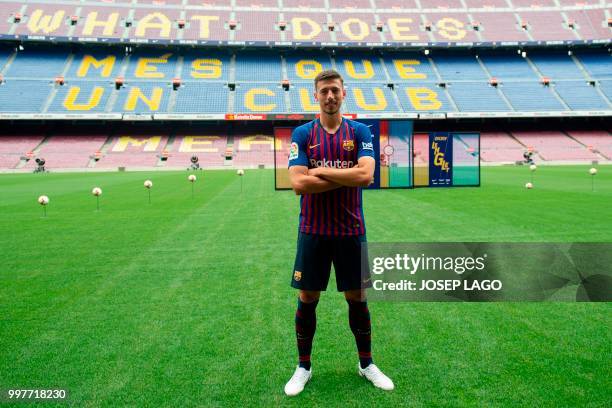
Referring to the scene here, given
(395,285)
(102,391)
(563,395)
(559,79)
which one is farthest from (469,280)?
(559,79)

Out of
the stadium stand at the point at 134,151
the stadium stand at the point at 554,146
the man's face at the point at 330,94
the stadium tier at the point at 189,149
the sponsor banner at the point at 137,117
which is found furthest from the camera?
the sponsor banner at the point at 137,117

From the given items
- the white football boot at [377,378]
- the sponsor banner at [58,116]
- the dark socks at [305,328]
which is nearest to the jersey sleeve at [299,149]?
the dark socks at [305,328]

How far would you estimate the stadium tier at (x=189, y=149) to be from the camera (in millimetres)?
41031

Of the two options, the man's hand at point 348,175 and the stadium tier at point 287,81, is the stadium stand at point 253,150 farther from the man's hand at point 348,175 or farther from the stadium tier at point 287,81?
the man's hand at point 348,175

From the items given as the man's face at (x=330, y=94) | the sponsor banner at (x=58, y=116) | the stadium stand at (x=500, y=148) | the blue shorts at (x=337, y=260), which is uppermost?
the sponsor banner at (x=58, y=116)

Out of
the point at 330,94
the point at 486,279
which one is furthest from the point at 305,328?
the point at 486,279

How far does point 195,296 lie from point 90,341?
4.92 ft

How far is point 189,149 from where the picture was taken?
4431cm

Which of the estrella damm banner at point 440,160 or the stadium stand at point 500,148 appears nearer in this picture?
the estrella damm banner at point 440,160

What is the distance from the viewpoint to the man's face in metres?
3.28

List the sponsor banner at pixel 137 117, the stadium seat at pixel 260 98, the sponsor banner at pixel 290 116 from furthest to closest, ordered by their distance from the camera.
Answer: the stadium seat at pixel 260 98, the sponsor banner at pixel 290 116, the sponsor banner at pixel 137 117

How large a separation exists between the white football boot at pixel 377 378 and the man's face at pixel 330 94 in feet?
6.58

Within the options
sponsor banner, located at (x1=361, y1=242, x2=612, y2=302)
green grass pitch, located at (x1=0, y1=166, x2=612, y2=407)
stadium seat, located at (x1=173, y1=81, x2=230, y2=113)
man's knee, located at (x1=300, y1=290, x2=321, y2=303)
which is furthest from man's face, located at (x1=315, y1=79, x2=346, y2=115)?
stadium seat, located at (x1=173, y1=81, x2=230, y2=113)

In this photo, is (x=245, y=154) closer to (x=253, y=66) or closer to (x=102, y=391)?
(x=253, y=66)
